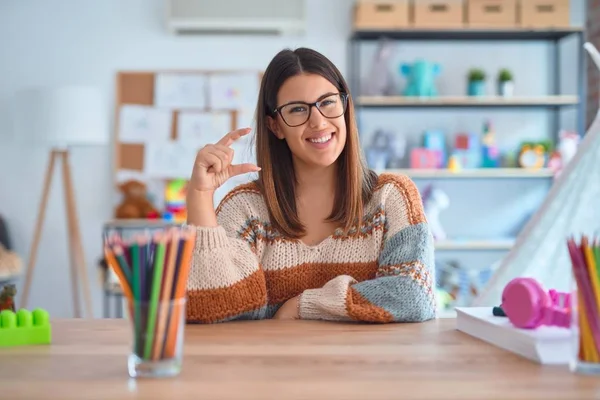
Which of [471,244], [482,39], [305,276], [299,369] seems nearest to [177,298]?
[299,369]

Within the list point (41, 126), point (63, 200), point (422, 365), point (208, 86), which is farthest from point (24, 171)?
point (422, 365)

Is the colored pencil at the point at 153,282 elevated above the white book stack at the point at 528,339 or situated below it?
above

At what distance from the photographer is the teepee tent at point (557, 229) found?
3.04m

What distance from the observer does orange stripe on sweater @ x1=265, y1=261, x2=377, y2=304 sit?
1750 mm

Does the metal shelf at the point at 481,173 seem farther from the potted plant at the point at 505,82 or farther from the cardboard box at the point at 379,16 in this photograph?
the cardboard box at the point at 379,16

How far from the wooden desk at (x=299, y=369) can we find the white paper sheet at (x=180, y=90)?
11.1 feet

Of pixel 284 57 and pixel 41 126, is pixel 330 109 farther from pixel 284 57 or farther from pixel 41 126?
pixel 41 126

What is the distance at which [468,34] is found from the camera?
4492mm

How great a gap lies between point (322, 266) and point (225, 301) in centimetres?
30

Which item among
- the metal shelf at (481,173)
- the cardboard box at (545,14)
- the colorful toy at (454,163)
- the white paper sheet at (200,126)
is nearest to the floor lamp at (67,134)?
the white paper sheet at (200,126)

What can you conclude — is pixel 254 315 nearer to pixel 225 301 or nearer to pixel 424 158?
pixel 225 301

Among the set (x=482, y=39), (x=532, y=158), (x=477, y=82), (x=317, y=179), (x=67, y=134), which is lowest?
(x=317, y=179)

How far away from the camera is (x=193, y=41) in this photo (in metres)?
4.62

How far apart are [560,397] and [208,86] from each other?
13.0 ft
